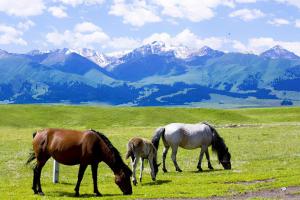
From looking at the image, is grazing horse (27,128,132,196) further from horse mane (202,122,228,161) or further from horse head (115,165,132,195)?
horse mane (202,122,228,161)

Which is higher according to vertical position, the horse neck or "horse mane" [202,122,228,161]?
the horse neck

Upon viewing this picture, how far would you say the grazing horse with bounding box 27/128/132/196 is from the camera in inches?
931

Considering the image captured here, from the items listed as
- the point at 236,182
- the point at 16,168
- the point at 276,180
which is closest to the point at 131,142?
the point at 236,182

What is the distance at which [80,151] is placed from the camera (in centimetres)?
2366

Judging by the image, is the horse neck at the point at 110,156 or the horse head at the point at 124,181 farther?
the horse neck at the point at 110,156

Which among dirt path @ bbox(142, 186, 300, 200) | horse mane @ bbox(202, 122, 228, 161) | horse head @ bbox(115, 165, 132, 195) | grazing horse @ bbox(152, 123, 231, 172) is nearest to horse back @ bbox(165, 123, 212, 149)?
grazing horse @ bbox(152, 123, 231, 172)

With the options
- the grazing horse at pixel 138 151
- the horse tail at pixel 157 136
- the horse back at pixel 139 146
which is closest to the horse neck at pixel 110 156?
the grazing horse at pixel 138 151

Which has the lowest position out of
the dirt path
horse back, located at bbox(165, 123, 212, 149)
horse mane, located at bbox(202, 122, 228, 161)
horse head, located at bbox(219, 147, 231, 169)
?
horse head, located at bbox(219, 147, 231, 169)

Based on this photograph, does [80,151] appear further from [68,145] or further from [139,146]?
[139,146]

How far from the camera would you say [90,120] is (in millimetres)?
121875

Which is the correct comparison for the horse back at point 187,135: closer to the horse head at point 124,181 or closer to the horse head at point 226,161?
the horse head at point 226,161

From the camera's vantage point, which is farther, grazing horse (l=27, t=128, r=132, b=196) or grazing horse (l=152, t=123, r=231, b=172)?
grazing horse (l=152, t=123, r=231, b=172)

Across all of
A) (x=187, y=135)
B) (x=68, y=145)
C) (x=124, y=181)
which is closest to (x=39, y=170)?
(x=68, y=145)

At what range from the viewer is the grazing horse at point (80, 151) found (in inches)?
931
